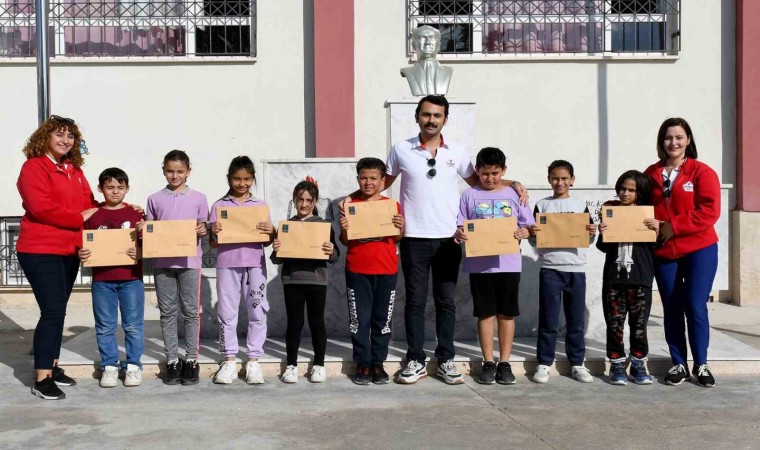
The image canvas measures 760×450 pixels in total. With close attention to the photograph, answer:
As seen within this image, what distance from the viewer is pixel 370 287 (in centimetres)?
615

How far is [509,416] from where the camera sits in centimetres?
524

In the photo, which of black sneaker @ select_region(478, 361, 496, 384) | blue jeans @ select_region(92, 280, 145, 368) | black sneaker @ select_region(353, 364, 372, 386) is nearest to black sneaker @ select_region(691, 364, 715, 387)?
black sneaker @ select_region(478, 361, 496, 384)

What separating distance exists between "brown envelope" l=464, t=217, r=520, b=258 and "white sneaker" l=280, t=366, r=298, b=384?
4.62 ft

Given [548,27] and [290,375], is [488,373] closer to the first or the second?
[290,375]

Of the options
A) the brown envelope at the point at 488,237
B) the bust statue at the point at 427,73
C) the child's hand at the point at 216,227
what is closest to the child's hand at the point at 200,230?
the child's hand at the point at 216,227

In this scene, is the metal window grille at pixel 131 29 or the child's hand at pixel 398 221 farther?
the metal window grille at pixel 131 29

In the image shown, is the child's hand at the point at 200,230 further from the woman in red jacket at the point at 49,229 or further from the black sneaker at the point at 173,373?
the black sneaker at the point at 173,373

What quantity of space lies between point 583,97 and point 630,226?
210 inches

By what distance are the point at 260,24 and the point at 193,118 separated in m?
1.40

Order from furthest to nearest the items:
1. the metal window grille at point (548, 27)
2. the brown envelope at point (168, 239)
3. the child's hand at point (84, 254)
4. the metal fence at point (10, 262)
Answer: the metal window grille at point (548, 27), the metal fence at point (10, 262), the brown envelope at point (168, 239), the child's hand at point (84, 254)

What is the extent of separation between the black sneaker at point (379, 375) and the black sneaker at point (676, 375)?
1.89 m

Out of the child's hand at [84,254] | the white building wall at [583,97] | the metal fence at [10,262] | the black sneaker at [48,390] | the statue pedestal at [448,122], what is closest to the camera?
the black sneaker at [48,390]

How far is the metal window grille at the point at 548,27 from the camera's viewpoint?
11.2 metres

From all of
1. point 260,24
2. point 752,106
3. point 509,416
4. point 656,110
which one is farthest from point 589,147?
point 509,416
